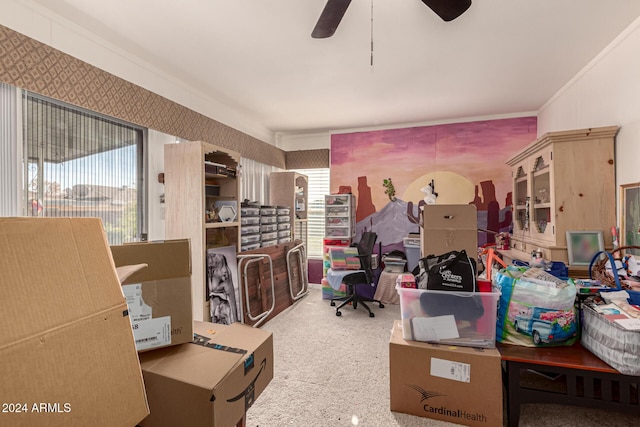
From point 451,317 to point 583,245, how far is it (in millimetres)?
1633

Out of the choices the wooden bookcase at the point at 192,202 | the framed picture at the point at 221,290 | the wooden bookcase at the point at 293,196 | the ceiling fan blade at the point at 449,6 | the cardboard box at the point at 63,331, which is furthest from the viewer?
the wooden bookcase at the point at 293,196

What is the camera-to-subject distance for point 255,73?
2924 mm

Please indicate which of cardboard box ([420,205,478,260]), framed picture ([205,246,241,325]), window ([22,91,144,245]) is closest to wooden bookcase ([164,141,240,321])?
framed picture ([205,246,241,325])

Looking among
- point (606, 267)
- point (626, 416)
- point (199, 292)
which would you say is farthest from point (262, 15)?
point (626, 416)

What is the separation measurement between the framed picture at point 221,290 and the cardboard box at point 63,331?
7.60ft

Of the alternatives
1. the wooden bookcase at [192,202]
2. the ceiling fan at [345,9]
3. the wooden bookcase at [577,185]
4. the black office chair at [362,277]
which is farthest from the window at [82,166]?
the wooden bookcase at [577,185]

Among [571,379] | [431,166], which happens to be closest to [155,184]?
[571,379]

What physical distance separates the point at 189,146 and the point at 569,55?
3.51 metres

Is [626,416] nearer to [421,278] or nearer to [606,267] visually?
[606,267]

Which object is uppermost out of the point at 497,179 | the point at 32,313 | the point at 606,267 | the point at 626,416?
the point at 497,179

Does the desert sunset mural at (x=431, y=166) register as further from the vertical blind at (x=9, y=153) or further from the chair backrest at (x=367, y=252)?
the vertical blind at (x=9, y=153)

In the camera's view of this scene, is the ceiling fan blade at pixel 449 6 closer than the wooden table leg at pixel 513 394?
Yes

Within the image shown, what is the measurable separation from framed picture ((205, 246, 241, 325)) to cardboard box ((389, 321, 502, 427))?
5.97ft

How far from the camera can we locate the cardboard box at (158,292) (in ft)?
3.67
